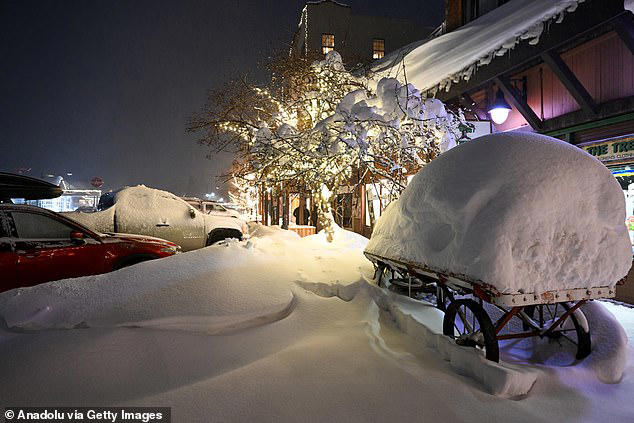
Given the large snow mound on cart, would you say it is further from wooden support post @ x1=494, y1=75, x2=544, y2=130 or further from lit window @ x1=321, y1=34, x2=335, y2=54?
lit window @ x1=321, y1=34, x2=335, y2=54

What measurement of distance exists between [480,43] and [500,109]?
1712mm

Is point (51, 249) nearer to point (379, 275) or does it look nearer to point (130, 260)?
point (130, 260)

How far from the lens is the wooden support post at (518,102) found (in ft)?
27.9

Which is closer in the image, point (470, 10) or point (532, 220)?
point (532, 220)

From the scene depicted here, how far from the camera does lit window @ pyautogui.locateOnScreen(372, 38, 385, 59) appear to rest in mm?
35169

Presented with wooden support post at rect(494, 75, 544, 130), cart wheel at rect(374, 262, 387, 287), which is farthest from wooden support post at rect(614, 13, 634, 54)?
cart wheel at rect(374, 262, 387, 287)

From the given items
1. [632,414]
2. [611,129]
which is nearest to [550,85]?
[611,129]

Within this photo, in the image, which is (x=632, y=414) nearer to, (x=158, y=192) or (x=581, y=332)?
(x=581, y=332)

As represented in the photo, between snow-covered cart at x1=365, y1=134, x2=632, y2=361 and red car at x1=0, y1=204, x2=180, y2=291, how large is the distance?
5.35 m

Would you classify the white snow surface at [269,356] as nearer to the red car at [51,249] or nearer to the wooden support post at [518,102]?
the red car at [51,249]

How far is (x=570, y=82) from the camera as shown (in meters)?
7.33

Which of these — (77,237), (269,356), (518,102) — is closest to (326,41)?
(518,102)

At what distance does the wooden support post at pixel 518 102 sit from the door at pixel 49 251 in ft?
29.8

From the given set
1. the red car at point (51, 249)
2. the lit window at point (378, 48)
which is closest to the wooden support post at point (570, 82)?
the red car at point (51, 249)
